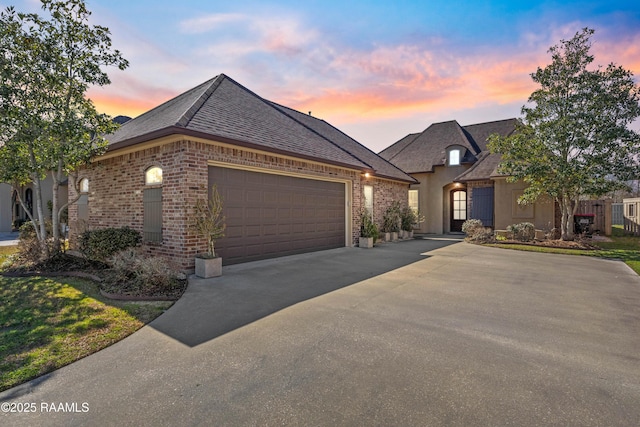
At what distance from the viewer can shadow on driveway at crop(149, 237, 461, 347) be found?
418 cm

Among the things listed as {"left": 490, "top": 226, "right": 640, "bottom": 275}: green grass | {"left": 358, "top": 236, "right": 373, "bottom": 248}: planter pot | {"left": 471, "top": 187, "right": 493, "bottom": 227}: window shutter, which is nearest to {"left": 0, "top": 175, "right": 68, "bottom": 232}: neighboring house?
{"left": 358, "top": 236, "right": 373, "bottom": 248}: planter pot

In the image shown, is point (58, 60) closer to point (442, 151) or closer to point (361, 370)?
→ point (361, 370)

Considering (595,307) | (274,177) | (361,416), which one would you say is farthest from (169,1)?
(595,307)

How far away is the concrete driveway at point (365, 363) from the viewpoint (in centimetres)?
237

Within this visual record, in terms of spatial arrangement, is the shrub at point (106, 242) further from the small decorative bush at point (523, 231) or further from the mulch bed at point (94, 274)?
the small decorative bush at point (523, 231)

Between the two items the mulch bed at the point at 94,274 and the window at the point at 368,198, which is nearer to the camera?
the mulch bed at the point at 94,274

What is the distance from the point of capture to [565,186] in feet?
40.2

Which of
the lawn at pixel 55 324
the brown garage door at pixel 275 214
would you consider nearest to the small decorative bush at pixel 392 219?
the brown garage door at pixel 275 214

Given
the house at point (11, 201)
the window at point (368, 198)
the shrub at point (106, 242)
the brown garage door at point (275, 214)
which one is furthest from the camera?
the house at point (11, 201)

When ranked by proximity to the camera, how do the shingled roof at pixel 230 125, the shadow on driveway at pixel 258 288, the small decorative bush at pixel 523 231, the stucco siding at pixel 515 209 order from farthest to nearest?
the stucco siding at pixel 515 209 < the small decorative bush at pixel 523 231 < the shingled roof at pixel 230 125 < the shadow on driveway at pixel 258 288

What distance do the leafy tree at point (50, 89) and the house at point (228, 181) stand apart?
3.00ft

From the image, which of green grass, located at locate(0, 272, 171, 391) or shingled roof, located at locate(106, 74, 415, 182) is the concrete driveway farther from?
shingled roof, located at locate(106, 74, 415, 182)

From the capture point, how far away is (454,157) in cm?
1806

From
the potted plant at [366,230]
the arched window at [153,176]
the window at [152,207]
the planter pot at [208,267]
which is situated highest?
the arched window at [153,176]
